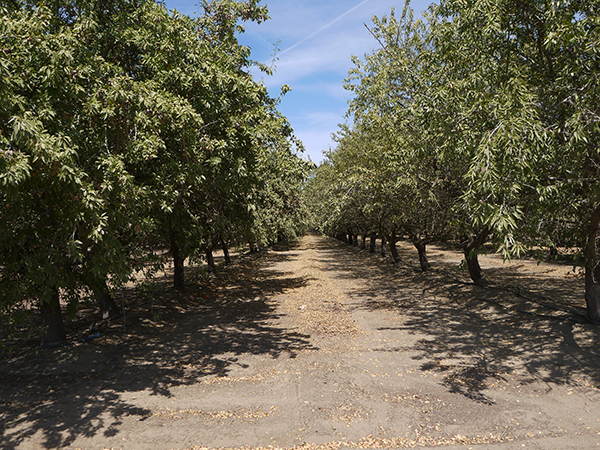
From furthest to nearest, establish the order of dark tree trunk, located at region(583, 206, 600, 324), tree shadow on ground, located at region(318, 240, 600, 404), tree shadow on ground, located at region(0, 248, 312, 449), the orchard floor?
dark tree trunk, located at region(583, 206, 600, 324) < tree shadow on ground, located at region(318, 240, 600, 404) < tree shadow on ground, located at region(0, 248, 312, 449) < the orchard floor

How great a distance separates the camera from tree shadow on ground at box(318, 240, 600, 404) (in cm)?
796

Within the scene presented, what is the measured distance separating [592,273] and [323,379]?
7.14 meters

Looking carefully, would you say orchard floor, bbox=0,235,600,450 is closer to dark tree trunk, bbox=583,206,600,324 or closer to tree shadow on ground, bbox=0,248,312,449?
tree shadow on ground, bbox=0,248,312,449

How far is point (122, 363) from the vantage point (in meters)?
9.18

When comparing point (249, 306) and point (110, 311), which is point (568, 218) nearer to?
point (249, 306)

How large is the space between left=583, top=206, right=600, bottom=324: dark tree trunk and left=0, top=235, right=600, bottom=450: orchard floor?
15.2 inches

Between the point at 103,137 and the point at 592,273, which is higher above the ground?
the point at 103,137

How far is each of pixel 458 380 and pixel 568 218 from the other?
4.75 m

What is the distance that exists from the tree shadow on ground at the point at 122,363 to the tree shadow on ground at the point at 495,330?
3607 millimetres

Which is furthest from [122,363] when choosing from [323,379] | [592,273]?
[592,273]

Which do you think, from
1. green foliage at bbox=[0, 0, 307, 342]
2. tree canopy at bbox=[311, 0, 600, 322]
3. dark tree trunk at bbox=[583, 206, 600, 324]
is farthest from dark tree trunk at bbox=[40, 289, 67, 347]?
dark tree trunk at bbox=[583, 206, 600, 324]

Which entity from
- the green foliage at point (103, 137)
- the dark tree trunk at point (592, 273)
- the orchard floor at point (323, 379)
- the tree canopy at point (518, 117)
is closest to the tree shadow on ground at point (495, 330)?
the orchard floor at point (323, 379)

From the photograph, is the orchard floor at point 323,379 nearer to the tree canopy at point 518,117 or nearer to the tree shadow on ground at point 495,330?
the tree shadow on ground at point 495,330

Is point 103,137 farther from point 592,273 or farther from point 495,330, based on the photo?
point 592,273
